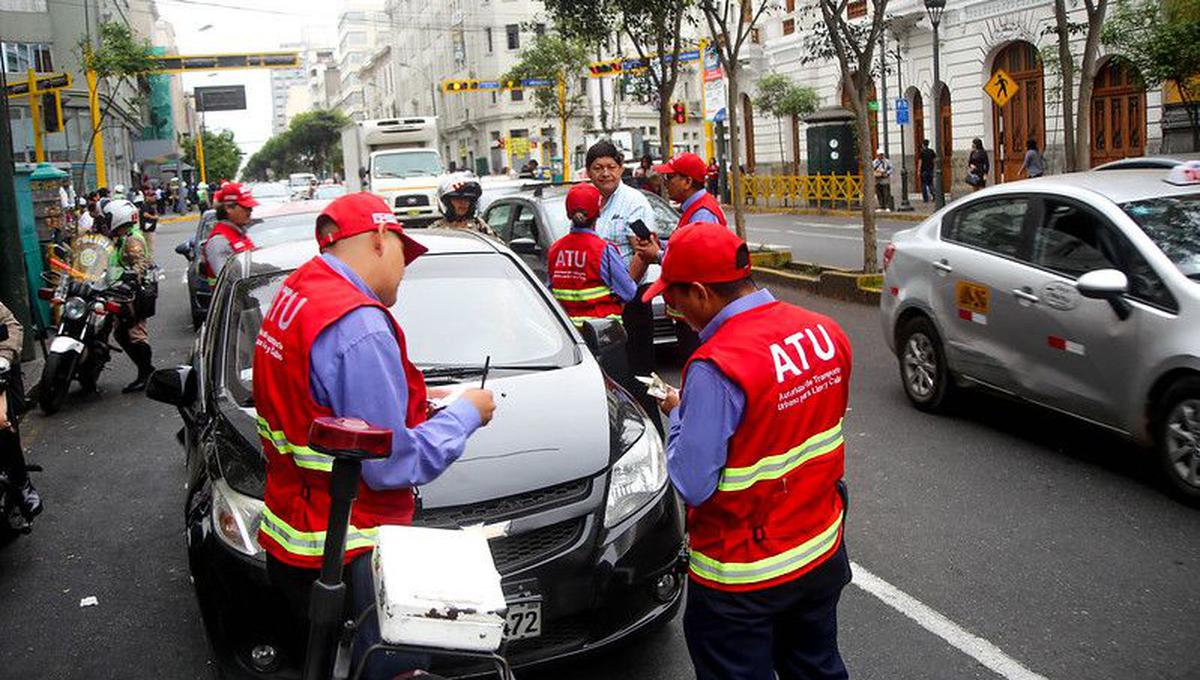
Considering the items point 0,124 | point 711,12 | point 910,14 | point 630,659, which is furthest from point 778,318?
point 910,14

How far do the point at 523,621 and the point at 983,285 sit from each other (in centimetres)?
466

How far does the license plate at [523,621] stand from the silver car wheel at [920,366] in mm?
5019

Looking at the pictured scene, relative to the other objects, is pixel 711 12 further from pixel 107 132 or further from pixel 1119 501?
pixel 107 132

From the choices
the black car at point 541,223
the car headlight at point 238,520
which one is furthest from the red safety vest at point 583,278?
the black car at point 541,223

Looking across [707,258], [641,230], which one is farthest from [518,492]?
[641,230]

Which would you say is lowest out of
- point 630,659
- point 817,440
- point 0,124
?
point 630,659

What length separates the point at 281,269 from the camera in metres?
5.76

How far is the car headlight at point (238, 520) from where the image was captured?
13.1ft

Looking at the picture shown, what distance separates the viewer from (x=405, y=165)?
2969 centimetres

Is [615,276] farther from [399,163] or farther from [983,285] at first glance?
[399,163]

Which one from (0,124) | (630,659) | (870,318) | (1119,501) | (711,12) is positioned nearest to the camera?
(630,659)

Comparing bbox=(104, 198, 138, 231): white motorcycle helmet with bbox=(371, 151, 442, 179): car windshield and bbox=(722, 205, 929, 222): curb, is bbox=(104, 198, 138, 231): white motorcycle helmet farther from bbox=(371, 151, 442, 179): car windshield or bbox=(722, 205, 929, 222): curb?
bbox=(722, 205, 929, 222): curb

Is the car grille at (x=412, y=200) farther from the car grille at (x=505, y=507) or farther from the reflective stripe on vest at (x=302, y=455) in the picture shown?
the reflective stripe on vest at (x=302, y=455)

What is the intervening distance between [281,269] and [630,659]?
258 cm
